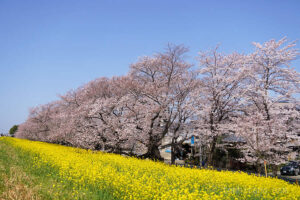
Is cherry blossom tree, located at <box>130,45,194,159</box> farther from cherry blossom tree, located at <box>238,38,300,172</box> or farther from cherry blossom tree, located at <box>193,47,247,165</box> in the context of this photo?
cherry blossom tree, located at <box>238,38,300,172</box>

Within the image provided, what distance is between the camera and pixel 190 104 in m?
18.4

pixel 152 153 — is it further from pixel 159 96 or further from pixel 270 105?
pixel 270 105

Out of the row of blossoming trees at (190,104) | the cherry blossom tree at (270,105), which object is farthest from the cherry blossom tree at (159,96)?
the cherry blossom tree at (270,105)

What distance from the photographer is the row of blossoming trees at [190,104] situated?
56.4 feet

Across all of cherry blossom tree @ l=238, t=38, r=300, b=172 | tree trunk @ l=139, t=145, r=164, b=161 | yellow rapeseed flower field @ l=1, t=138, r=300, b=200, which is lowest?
yellow rapeseed flower field @ l=1, t=138, r=300, b=200

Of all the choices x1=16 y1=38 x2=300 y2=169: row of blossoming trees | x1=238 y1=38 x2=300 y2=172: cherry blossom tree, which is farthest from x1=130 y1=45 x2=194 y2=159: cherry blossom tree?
x1=238 y1=38 x2=300 y2=172: cherry blossom tree

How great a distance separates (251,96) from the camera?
18250 mm

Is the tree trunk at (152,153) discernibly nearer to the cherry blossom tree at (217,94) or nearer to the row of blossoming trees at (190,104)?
the row of blossoming trees at (190,104)

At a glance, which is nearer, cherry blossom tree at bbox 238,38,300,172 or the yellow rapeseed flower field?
the yellow rapeseed flower field

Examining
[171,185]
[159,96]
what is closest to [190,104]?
[159,96]

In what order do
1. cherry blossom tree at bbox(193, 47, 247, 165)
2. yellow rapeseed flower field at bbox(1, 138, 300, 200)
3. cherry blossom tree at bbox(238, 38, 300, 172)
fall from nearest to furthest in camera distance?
1. yellow rapeseed flower field at bbox(1, 138, 300, 200)
2. cherry blossom tree at bbox(238, 38, 300, 172)
3. cherry blossom tree at bbox(193, 47, 247, 165)

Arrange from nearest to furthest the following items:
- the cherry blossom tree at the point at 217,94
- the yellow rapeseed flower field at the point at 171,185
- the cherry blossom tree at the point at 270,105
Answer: the yellow rapeseed flower field at the point at 171,185 < the cherry blossom tree at the point at 270,105 < the cherry blossom tree at the point at 217,94

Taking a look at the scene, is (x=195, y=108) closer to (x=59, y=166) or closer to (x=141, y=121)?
(x=141, y=121)

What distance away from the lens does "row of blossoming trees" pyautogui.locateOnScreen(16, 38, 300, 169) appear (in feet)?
56.4
